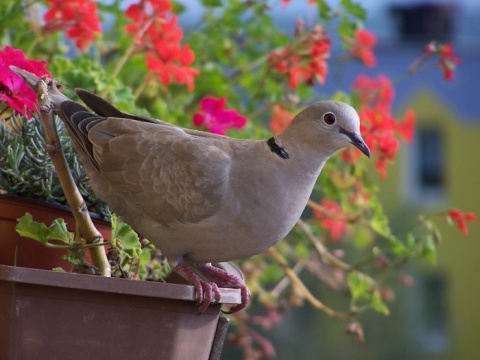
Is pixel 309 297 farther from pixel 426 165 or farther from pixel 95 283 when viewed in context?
pixel 426 165

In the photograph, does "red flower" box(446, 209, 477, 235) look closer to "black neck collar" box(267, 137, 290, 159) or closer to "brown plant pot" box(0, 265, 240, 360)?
"black neck collar" box(267, 137, 290, 159)

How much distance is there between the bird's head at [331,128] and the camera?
1036 mm

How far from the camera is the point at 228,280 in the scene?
1122 millimetres

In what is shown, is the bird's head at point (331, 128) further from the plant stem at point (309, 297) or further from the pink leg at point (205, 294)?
the plant stem at point (309, 297)

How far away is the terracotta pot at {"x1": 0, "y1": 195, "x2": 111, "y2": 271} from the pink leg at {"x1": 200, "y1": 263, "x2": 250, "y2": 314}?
0.22m

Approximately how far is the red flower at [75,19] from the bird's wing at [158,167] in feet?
1.25

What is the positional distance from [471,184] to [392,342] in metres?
1.99

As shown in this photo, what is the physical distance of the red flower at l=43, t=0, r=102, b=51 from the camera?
1.41 m

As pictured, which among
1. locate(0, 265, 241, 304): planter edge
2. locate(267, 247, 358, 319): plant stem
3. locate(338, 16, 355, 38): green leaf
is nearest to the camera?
locate(0, 265, 241, 304): planter edge

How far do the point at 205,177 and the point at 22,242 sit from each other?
10.2 inches

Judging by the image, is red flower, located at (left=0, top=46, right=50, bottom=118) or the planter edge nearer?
the planter edge

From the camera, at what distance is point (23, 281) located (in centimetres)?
85

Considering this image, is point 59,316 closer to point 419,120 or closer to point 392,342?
point 392,342

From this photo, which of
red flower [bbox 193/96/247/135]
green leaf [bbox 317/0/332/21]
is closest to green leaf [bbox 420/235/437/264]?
red flower [bbox 193/96/247/135]
